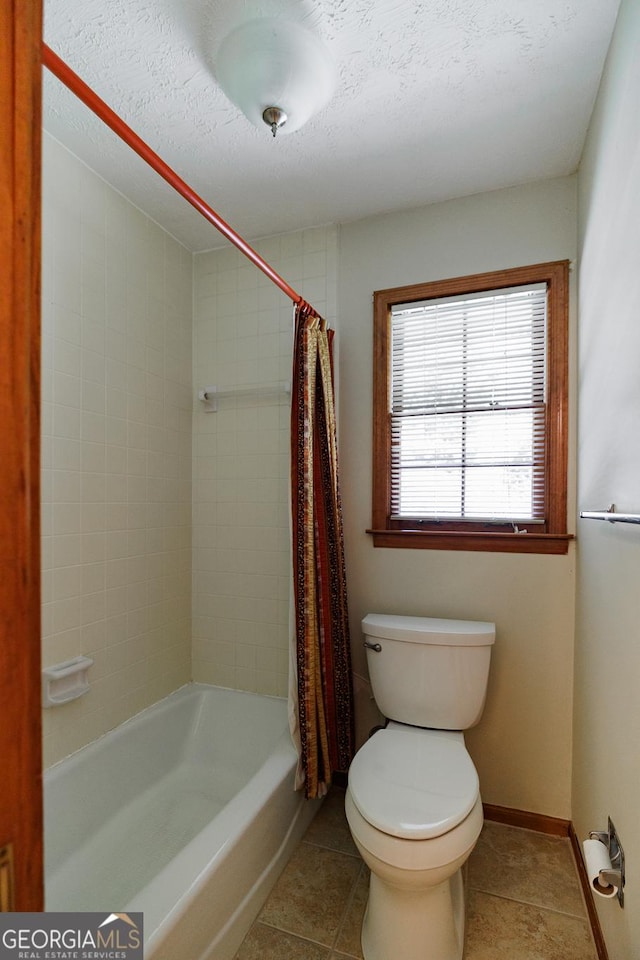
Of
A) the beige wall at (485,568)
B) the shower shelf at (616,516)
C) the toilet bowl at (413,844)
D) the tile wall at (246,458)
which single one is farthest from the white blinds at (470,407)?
the toilet bowl at (413,844)

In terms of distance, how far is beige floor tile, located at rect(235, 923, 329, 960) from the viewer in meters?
1.33

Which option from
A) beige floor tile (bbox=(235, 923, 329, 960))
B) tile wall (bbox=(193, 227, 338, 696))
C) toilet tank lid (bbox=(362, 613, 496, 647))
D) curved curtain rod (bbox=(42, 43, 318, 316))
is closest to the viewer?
curved curtain rod (bbox=(42, 43, 318, 316))

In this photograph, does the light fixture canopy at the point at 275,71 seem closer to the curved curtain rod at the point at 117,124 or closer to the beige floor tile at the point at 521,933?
the curved curtain rod at the point at 117,124

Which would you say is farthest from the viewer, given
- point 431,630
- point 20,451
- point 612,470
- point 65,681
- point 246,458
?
point 246,458

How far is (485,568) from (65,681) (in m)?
1.57

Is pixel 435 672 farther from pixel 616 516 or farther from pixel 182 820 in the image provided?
pixel 182 820

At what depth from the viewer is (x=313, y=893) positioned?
1542mm

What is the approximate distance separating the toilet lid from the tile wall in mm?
734

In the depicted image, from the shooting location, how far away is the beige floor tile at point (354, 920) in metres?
1.36

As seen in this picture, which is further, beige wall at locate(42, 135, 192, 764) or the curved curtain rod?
beige wall at locate(42, 135, 192, 764)

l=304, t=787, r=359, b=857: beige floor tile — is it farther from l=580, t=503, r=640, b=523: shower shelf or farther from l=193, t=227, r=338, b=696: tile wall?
l=580, t=503, r=640, b=523: shower shelf

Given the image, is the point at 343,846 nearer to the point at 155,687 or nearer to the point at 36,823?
the point at 155,687

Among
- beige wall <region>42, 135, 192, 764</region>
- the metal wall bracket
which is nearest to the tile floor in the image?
the metal wall bracket

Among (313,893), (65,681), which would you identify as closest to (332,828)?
(313,893)
